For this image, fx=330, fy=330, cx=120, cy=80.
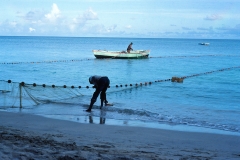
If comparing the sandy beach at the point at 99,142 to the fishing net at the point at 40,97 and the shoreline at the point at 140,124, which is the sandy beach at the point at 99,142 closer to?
the shoreline at the point at 140,124

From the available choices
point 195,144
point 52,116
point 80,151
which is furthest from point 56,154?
point 52,116

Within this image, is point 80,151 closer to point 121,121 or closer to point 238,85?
point 121,121

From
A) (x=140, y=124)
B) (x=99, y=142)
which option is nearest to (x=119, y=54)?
(x=140, y=124)

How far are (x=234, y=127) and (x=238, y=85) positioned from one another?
1415cm

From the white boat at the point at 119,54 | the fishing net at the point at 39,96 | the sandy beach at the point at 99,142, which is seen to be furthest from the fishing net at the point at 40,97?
the white boat at the point at 119,54

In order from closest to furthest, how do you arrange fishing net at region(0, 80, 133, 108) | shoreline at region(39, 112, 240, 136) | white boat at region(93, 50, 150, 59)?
1. shoreline at region(39, 112, 240, 136)
2. fishing net at region(0, 80, 133, 108)
3. white boat at region(93, 50, 150, 59)

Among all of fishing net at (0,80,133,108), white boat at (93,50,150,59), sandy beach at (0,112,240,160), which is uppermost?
white boat at (93,50,150,59)

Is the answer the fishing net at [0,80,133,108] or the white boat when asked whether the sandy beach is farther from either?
the white boat

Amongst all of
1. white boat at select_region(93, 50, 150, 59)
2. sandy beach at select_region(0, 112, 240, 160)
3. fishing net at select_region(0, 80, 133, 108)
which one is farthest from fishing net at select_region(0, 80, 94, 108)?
white boat at select_region(93, 50, 150, 59)

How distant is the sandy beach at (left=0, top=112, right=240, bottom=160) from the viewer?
508cm

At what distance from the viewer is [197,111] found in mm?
12461

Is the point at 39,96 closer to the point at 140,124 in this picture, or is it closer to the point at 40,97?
the point at 40,97

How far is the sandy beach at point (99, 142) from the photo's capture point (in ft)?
16.7

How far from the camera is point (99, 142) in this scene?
6.43 metres
